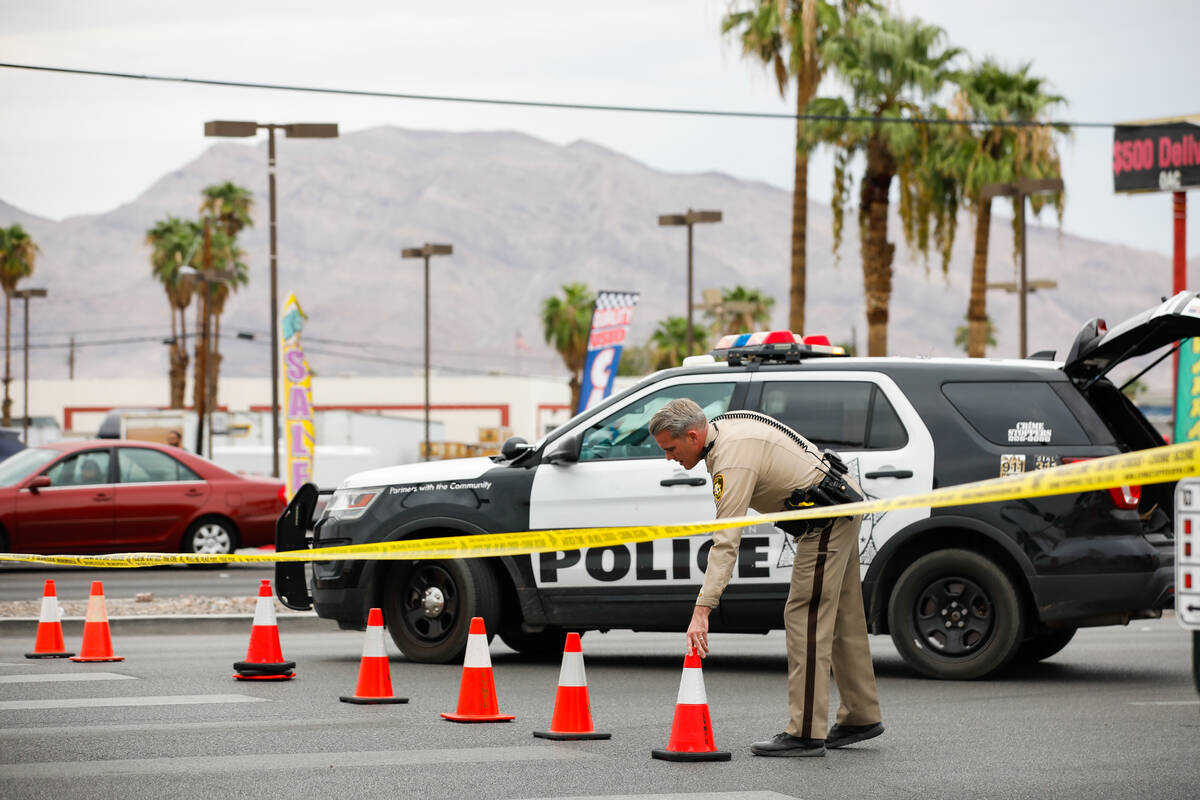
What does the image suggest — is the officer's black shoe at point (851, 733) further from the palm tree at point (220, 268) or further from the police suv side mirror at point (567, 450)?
the palm tree at point (220, 268)

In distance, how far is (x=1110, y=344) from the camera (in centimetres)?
943

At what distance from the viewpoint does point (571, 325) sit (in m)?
77.2

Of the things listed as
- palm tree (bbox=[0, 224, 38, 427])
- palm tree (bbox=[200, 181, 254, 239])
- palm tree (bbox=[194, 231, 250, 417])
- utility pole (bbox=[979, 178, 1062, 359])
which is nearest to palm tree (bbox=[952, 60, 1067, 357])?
utility pole (bbox=[979, 178, 1062, 359])

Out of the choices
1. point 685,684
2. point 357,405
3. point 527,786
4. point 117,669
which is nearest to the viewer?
point 527,786

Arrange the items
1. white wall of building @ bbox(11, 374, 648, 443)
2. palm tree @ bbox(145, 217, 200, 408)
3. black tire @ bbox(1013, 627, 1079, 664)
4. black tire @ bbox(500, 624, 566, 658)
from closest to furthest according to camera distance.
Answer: black tire @ bbox(1013, 627, 1079, 664)
black tire @ bbox(500, 624, 566, 658)
palm tree @ bbox(145, 217, 200, 408)
white wall of building @ bbox(11, 374, 648, 443)

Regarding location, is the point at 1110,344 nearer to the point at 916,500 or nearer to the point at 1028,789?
the point at 916,500

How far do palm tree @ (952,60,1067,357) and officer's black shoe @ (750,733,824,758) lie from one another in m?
28.5

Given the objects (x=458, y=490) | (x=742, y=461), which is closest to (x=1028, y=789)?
(x=742, y=461)

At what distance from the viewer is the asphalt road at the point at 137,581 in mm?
17109

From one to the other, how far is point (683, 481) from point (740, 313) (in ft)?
159

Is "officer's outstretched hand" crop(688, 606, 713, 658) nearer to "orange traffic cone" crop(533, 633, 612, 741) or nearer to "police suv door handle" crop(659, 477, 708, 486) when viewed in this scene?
"orange traffic cone" crop(533, 633, 612, 741)

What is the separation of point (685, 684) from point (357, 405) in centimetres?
9720

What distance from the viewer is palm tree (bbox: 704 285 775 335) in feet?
181

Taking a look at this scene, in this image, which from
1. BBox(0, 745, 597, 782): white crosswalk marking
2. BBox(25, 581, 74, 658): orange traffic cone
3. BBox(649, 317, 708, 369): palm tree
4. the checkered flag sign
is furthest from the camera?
BBox(649, 317, 708, 369): palm tree
